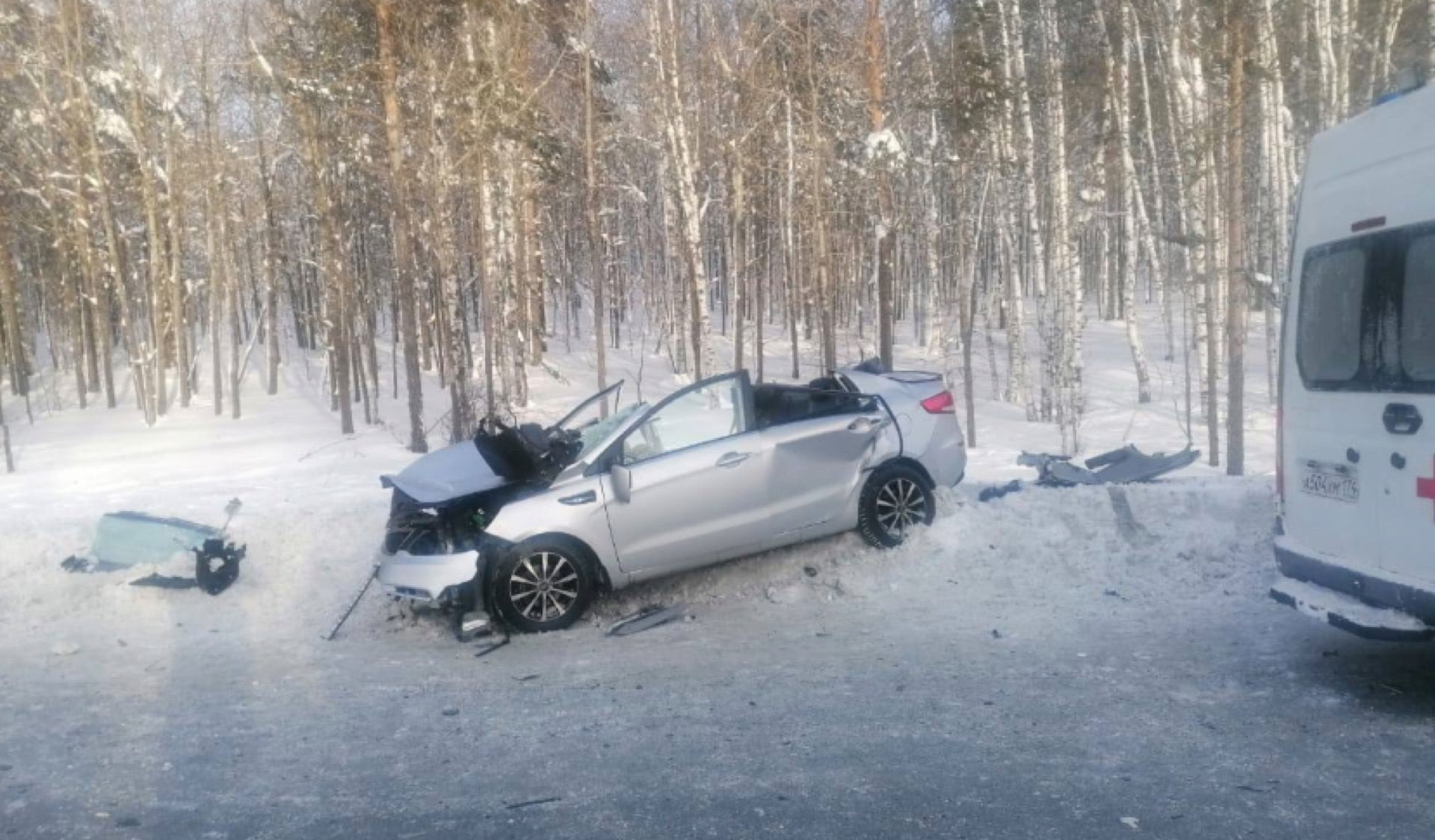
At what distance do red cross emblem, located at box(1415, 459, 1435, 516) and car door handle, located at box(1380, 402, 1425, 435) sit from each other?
23 centimetres

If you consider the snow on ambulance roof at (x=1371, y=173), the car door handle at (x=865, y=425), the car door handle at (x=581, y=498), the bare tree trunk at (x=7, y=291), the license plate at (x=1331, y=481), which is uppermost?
the bare tree trunk at (x=7, y=291)

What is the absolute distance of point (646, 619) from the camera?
761 cm

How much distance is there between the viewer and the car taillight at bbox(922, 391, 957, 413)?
8945 mm

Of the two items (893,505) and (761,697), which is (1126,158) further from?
(761,697)

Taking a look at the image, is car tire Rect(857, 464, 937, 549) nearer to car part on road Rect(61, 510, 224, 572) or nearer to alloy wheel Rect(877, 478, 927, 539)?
alloy wheel Rect(877, 478, 927, 539)

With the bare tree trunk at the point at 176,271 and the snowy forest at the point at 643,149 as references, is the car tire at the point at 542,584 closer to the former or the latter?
the snowy forest at the point at 643,149

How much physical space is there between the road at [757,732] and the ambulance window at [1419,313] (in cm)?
167

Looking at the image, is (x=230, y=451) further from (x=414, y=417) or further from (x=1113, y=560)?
(x=1113, y=560)

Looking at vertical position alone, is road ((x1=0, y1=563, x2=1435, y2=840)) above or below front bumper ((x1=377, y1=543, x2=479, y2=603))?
below

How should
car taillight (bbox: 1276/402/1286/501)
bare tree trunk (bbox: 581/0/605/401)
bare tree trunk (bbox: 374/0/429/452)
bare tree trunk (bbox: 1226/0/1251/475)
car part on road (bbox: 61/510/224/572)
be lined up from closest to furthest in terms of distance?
car taillight (bbox: 1276/402/1286/501) < car part on road (bbox: 61/510/224/572) < bare tree trunk (bbox: 1226/0/1251/475) < bare tree trunk (bbox: 374/0/429/452) < bare tree trunk (bbox: 581/0/605/401)

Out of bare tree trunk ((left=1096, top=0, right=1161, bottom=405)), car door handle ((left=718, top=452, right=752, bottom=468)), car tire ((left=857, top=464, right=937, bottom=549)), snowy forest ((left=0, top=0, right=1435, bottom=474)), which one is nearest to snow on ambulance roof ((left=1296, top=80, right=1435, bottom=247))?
car tire ((left=857, top=464, right=937, bottom=549))

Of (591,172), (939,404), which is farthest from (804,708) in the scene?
(591,172)

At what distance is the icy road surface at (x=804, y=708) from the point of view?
436cm

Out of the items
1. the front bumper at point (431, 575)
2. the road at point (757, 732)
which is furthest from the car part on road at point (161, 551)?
the front bumper at point (431, 575)
